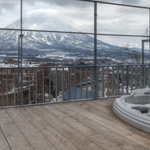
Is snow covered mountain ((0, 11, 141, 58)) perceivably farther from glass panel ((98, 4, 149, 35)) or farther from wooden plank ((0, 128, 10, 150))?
wooden plank ((0, 128, 10, 150))

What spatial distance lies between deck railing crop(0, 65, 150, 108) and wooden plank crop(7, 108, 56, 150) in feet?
1.94

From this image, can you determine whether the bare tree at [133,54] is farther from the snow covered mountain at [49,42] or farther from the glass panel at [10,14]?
the glass panel at [10,14]

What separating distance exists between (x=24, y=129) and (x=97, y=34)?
2.08 m

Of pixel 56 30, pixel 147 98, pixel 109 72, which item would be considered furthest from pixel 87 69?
pixel 147 98

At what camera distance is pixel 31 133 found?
183cm

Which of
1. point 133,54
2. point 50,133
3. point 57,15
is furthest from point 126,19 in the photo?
point 50,133

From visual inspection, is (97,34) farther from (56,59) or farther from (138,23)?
(138,23)

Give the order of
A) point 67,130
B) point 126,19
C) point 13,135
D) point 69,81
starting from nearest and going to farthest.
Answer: point 13,135 → point 67,130 → point 69,81 → point 126,19

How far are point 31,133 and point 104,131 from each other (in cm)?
72

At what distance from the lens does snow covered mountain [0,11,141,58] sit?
2.84 meters

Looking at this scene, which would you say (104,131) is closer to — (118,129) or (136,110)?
(118,129)

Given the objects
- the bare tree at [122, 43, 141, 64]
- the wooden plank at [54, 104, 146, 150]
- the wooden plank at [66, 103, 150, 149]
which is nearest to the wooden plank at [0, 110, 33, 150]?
the wooden plank at [54, 104, 146, 150]

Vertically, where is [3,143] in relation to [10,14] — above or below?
below

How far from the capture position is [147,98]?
2.98 metres
